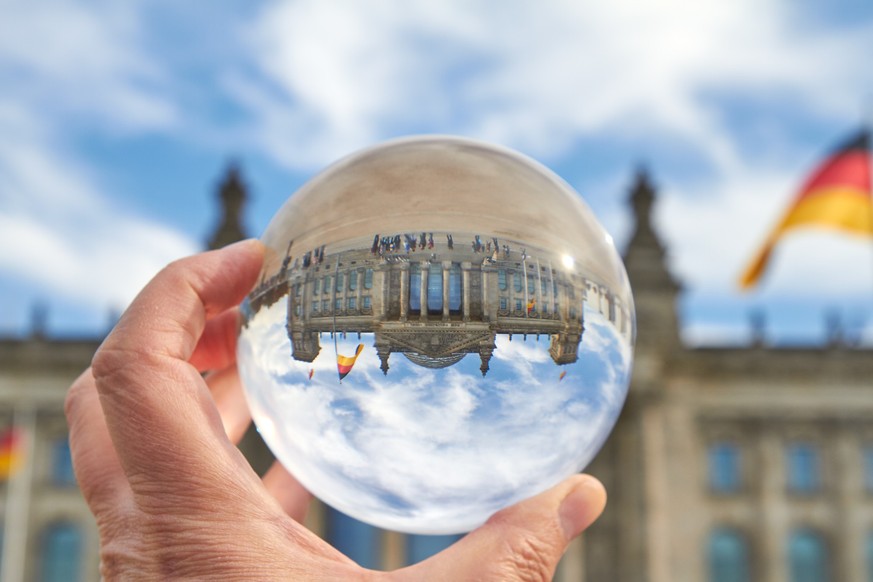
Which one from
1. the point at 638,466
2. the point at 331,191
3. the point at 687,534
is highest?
the point at 331,191

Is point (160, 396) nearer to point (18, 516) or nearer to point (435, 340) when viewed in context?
point (435, 340)

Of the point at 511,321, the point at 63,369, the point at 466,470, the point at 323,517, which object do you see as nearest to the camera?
the point at 511,321

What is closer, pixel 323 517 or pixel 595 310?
pixel 595 310

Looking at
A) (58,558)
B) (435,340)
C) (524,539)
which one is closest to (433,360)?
(435,340)

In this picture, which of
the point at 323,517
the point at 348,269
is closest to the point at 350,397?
the point at 348,269

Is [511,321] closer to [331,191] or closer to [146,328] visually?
[331,191]

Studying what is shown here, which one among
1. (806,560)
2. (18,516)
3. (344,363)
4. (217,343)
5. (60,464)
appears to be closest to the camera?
(344,363)
